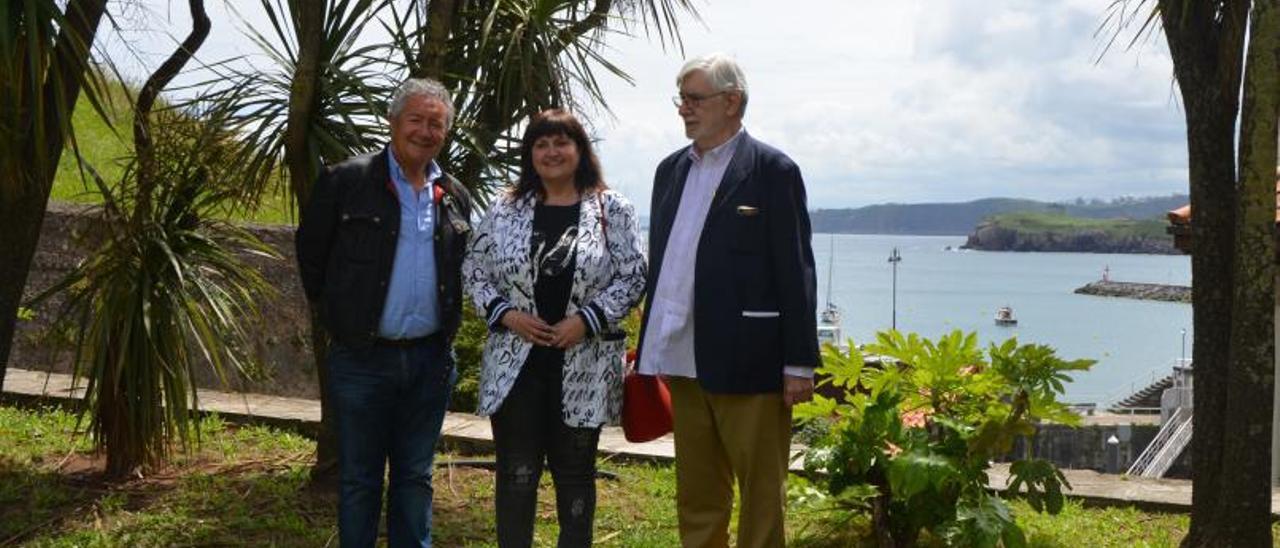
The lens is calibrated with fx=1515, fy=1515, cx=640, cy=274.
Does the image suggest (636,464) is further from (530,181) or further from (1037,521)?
(530,181)

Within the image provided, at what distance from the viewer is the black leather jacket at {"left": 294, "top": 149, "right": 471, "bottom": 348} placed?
4.23m

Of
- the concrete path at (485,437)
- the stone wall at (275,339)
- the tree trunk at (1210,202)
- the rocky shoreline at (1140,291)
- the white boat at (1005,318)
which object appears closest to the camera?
the tree trunk at (1210,202)

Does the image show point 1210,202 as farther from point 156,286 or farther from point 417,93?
point 156,286

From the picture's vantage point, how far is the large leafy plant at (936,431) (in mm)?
4727

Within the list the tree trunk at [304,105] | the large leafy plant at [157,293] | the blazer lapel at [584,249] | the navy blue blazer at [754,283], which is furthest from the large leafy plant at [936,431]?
the large leafy plant at [157,293]

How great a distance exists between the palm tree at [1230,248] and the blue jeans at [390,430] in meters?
2.60

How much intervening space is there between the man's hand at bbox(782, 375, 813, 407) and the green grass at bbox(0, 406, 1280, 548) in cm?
110

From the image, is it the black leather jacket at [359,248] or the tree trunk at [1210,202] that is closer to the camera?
the black leather jacket at [359,248]

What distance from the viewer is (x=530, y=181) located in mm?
4285

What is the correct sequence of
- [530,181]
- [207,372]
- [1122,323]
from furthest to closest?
[1122,323] < [207,372] < [530,181]

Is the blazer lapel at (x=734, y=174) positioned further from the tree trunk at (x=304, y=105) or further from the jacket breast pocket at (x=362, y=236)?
the tree trunk at (x=304, y=105)

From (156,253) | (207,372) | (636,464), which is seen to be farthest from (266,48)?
(207,372)

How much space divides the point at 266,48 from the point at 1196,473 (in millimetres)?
3768

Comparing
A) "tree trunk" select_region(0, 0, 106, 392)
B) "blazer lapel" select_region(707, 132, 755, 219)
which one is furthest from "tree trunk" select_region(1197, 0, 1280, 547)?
"tree trunk" select_region(0, 0, 106, 392)
